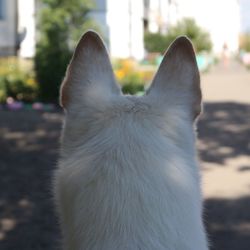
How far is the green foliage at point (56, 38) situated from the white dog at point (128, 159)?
12.5 meters

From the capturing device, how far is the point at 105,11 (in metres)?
25.6

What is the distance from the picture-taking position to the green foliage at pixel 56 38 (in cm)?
1473

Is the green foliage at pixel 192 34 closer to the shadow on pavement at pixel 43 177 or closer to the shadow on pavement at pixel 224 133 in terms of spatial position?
the shadow on pavement at pixel 224 133

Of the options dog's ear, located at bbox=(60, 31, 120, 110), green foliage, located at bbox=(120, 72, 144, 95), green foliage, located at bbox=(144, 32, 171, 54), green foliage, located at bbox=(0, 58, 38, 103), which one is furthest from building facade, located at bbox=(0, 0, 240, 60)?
dog's ear, located at bbox=(60, 31, 120, 110)

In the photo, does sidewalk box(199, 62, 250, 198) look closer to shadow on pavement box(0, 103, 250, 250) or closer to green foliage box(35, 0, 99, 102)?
shadow on pavement box(0, 103, 250, 250)

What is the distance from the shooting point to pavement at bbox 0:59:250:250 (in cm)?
637

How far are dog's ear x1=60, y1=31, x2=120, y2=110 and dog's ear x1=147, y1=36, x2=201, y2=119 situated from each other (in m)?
0.20

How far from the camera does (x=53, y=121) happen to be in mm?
11953

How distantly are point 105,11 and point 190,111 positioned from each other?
2380cm

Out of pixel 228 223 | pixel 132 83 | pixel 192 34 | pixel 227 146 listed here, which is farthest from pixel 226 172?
pixel 192 34

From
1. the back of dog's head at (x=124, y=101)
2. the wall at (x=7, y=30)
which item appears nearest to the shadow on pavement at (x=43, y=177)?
the back of dog's head at (x=124, y=101)

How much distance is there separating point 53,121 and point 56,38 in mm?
4064

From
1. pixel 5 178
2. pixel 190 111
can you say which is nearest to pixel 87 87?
pixel 190 111

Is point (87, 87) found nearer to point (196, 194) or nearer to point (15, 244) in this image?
point (196, 194)
